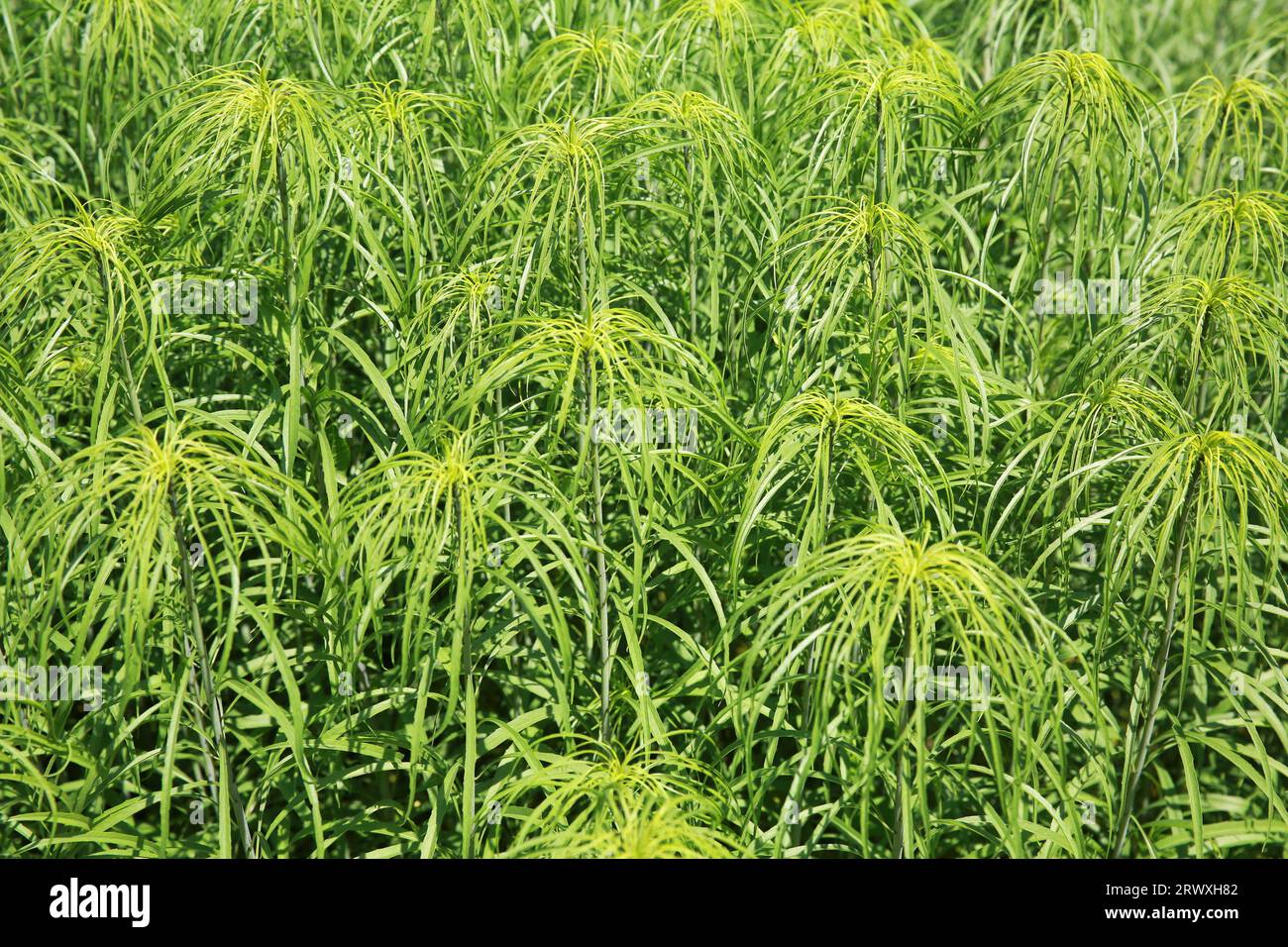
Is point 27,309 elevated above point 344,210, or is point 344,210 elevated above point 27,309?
point 344,210

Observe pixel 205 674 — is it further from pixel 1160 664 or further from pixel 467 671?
pixel 1160 664

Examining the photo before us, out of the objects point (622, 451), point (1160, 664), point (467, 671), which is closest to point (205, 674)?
point (467, 671)

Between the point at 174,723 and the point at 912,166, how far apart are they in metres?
2.37

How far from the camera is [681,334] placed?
3.03 metres

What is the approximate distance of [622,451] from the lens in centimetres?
240

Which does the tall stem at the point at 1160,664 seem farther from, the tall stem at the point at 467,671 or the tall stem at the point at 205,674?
the tall stem at the point at 205,674

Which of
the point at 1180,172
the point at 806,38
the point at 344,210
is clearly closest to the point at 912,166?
the point at 806,38

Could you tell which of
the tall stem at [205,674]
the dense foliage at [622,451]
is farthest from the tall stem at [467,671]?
the tall stem at [205,674]

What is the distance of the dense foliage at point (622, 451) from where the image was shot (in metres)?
2.16

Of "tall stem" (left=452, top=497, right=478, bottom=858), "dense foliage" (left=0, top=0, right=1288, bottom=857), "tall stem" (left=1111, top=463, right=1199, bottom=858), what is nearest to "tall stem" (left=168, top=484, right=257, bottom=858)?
"dense foliage" (left=0, top=0, right=1288, bottom=857)

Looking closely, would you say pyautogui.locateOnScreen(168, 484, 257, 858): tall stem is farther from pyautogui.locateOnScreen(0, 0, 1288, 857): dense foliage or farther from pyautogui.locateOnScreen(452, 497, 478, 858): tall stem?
pyautogui.locateOnScreen(452, 497, 478, 858): tall stem

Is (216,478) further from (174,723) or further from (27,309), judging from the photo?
(27,309)

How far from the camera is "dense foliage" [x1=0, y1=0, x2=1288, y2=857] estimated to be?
2.16 metres

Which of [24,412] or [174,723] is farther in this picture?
[24,412]
